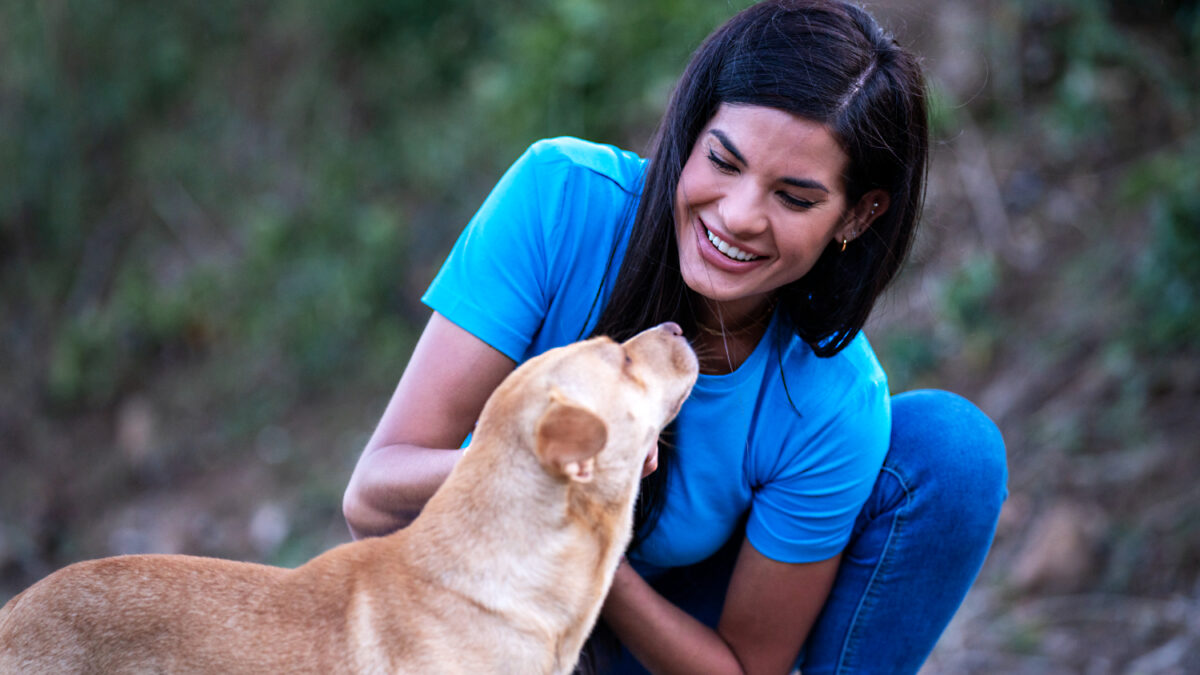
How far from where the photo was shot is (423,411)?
9.70 ft

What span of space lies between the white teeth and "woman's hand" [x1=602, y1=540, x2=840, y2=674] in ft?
3.07

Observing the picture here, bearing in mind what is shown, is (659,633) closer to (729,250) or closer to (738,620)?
(738,620)

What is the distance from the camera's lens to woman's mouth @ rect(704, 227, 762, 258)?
9.09ft

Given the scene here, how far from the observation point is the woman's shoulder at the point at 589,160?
9.91 ft

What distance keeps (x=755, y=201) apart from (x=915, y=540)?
4.13ft

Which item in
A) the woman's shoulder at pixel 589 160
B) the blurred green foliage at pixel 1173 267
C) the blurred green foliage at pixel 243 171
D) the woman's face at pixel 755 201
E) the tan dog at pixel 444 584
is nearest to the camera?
the tan dog at pixel 444 584

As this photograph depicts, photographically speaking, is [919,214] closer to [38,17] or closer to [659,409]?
[659,409]


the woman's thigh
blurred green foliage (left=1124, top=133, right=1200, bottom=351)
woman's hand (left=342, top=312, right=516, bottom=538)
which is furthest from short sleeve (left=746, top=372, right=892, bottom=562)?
blurred green foliage (left=1124, top=133, right=1200, bottom=351)

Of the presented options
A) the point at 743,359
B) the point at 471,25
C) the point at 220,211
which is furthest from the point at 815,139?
the point at 220,211

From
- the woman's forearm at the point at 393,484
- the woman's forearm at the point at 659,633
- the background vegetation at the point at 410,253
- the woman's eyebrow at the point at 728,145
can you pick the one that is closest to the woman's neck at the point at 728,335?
the woman's eyebrow at the point at 728,145

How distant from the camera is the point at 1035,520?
4.82 metres

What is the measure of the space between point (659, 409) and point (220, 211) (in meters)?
7.26

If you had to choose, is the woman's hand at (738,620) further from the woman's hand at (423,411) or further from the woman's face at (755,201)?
the woman's face at (755,201)

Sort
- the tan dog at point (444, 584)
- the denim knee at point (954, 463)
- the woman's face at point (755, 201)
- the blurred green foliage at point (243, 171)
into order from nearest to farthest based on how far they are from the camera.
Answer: the tan dog at point (444, 584) → the woman's face at point (755, 201) → the denim knee at point (954, 463) → the blurred green foliage at point (243, 171)
